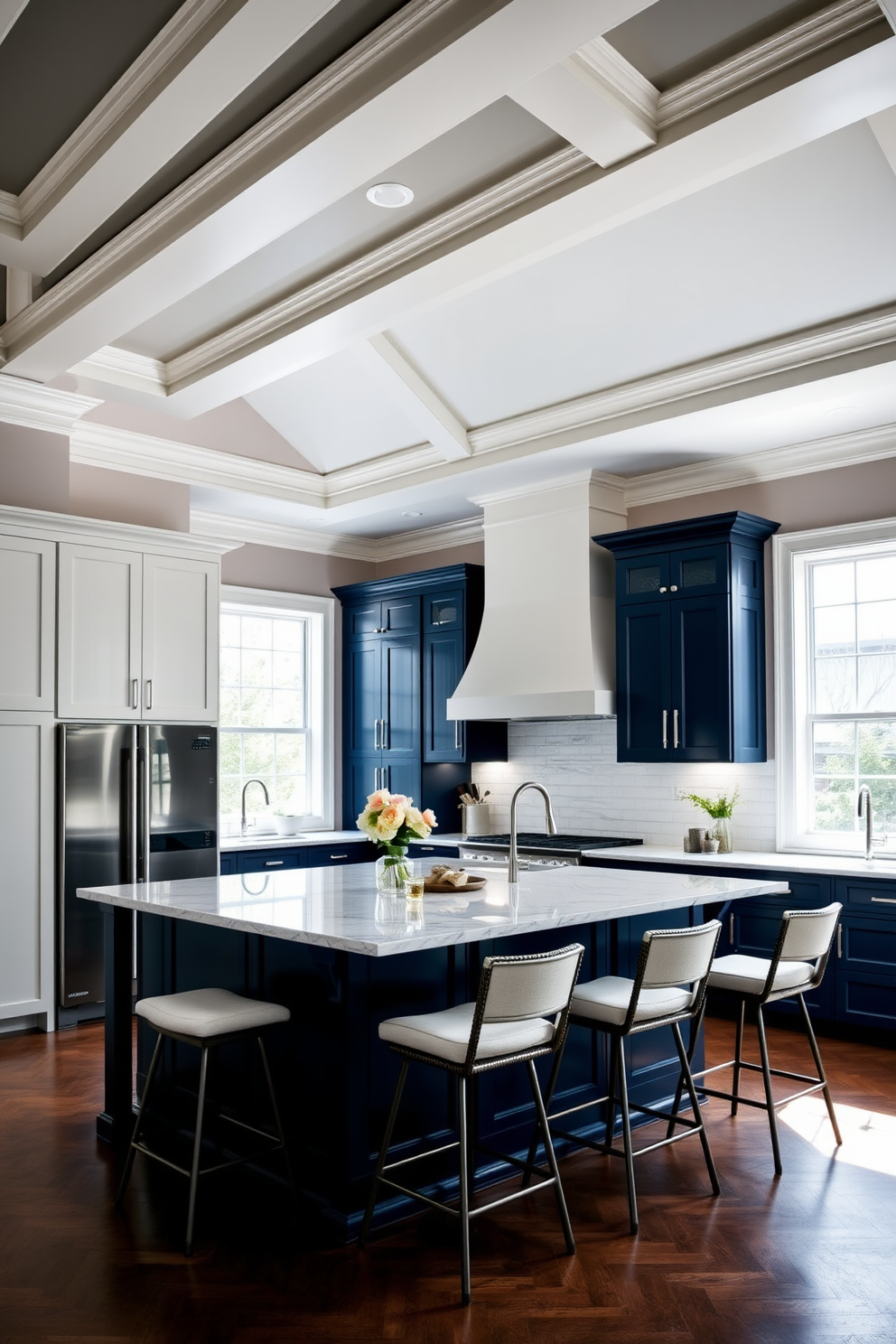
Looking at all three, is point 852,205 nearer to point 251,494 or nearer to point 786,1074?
point 786,1074

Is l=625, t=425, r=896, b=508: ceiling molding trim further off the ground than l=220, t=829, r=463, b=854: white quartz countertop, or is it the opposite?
l=625, t=425, r=896, b=508: ceiling molding trim

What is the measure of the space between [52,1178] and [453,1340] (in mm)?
1661

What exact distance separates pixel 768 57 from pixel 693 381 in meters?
2.21

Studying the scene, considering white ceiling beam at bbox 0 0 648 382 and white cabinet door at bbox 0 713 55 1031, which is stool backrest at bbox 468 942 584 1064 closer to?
white ceiling beam at bbox 0 0 648 382

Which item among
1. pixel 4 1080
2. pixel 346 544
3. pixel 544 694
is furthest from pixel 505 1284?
pixel 346 544

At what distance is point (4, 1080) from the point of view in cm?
464

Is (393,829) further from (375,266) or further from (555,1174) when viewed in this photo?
(375,266)

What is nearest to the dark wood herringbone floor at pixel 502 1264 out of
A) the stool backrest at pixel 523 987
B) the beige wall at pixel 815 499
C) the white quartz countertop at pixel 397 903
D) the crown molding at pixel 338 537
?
the stool backrest at pixel 523 987

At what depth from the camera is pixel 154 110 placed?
330 cm

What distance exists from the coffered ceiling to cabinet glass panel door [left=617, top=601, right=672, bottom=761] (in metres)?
0.92

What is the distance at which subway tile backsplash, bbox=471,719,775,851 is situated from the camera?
6160 millimetres

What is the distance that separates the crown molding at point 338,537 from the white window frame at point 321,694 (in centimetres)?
40

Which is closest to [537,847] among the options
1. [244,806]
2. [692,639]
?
[692,639]

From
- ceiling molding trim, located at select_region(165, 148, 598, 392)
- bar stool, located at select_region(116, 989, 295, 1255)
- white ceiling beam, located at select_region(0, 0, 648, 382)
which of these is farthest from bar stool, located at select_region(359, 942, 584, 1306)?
ceiling molding trim, located at select_region(165, 148, 598, 392)
